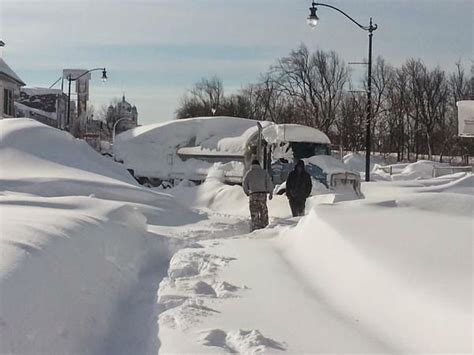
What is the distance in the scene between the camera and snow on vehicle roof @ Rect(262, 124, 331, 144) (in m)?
21.3

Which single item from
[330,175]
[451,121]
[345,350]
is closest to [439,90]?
[451,121]

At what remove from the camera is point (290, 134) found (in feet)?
70.6

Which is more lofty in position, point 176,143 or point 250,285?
point 176,143

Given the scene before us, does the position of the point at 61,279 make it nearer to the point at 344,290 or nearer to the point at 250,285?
the point at 250,285

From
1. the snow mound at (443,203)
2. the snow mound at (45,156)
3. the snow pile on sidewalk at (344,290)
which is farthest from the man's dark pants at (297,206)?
the snow pile on sidewalk at (344,290)

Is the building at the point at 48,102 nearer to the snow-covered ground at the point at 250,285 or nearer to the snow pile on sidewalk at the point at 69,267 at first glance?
the snow pile on sidewalk at the point at 69,267

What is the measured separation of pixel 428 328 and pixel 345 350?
585 millimetres

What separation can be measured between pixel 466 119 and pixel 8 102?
90.5 feet

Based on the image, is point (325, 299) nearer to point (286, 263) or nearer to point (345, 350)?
point (345, 350)

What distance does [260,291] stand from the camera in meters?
6.27

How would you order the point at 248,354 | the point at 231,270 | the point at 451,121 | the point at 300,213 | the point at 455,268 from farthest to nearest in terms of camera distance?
the point at 451,121 < the point at 300,213 < the point at 231,270 < the point at 455,268 < the point at 248,354

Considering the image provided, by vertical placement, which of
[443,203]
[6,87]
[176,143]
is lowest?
[443,203]

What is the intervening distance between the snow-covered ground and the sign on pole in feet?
78.3

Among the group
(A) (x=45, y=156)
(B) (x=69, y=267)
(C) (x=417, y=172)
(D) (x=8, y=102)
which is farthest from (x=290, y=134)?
(D) (x=8, y=102)
